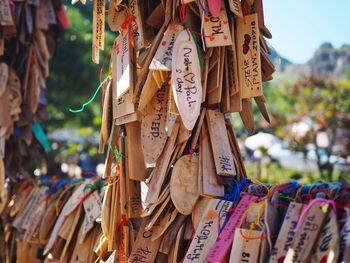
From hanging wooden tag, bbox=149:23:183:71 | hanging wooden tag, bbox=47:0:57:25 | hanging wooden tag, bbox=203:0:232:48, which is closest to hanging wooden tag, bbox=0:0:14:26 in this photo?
hanging wooden tag, bbox=47:0:57:25

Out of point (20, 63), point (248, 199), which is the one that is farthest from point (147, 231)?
point (20, 63)

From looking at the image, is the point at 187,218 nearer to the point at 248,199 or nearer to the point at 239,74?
the point at 248,199

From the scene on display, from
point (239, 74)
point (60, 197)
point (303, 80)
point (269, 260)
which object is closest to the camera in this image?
point (269, 260)

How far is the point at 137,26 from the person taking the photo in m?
1.95

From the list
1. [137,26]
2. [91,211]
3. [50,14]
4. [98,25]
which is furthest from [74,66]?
[137,26]

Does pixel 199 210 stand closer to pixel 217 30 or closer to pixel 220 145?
pixel 220 145

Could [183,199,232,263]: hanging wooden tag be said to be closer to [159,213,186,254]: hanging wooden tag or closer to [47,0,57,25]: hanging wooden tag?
[159,213,186,254]: hanging wooden tag

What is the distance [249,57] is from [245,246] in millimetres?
582

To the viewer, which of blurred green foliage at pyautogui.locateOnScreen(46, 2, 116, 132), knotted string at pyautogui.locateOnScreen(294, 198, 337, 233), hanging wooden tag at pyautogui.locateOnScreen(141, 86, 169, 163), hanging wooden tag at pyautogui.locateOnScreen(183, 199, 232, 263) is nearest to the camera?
knotted string at pyautogui.locateOnScreen(294, 198, 337, 233)

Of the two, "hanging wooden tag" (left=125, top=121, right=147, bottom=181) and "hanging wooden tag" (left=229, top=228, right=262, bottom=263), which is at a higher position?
"hanging wooden tag" (left=125, top=121, right=147, bottom=181)

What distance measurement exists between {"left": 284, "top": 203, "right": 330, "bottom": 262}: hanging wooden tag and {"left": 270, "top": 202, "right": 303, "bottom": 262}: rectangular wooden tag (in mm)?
29

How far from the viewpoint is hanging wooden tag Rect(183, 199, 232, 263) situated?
1.66m

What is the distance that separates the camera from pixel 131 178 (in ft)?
6.38

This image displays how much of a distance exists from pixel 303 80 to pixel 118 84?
38.7ft
